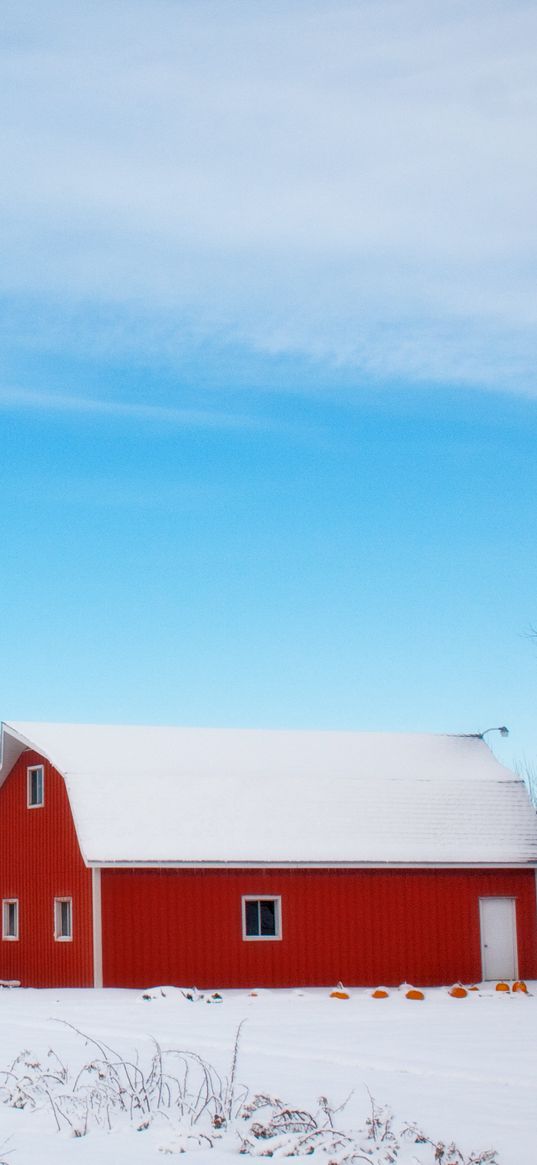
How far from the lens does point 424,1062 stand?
1595cm

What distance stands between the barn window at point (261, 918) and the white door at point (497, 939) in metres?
5.18

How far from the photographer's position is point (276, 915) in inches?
1270

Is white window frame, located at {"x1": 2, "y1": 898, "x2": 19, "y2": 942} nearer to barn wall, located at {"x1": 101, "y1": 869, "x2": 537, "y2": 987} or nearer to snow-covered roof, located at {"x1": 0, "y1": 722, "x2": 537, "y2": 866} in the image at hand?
snow-covered roof, located at {"x1": 0, "y1": 722, "x2": 537, "y2": 866}

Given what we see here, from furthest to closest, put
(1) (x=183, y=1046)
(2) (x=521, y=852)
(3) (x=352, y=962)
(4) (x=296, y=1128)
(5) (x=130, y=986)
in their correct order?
(2) (x=521, y=852)
(3) (x=352, y=962)
(5) (x=130, y=986)
(1) (x=183, y=1046)
(4) (x=296, y=1128)

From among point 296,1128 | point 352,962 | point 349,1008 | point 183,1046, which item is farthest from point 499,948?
point 296,1128

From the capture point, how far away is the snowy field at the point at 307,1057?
10664 mm

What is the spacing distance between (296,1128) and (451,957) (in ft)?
77.8

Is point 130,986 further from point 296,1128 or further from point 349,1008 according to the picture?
point 296,1128

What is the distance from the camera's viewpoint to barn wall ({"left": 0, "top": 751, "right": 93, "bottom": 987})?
3127cm

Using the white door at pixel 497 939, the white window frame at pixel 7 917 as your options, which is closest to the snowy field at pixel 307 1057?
the white door at pixel 497 939

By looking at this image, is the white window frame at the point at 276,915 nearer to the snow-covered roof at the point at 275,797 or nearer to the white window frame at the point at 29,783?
the snow-covered roof at the point at 275,797

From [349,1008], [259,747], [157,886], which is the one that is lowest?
[349,1008]

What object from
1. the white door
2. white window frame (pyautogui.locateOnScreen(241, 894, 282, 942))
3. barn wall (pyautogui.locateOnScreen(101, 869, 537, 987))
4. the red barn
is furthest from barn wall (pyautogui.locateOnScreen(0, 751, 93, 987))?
the white door

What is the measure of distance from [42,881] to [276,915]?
5275 mm
